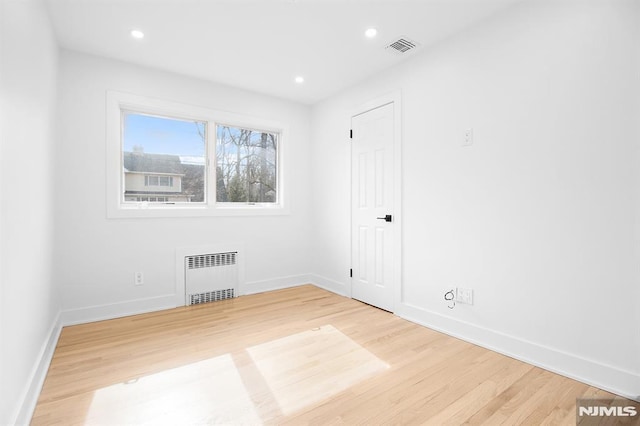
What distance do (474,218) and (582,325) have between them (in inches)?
38.0

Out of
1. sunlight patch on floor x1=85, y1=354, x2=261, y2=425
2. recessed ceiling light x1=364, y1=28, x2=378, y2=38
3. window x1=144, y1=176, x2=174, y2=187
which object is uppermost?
recessed ceiling light x1=364, y1=28, x2=378, y2=38

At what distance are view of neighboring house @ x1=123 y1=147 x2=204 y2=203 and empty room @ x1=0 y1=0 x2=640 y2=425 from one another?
23 millimetres

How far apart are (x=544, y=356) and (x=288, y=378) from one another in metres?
1.75

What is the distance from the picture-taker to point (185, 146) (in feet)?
11.9

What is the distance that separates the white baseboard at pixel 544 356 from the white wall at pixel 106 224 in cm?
228

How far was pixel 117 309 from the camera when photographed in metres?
3.09

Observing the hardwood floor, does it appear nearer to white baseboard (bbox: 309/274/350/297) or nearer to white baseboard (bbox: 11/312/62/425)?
white baseboard (bbox: 11/312/62/425)

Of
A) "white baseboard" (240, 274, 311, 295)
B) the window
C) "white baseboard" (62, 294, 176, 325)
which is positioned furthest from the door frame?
the window

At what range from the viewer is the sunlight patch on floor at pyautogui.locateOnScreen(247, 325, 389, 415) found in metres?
1.83

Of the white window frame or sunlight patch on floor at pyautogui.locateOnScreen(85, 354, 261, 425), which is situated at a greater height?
the white window frame

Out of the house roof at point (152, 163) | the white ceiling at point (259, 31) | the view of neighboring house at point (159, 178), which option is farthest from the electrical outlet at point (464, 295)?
the house roof at point (152, 163)

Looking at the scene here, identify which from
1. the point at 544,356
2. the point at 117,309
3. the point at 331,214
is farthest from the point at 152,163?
the point at 544,356

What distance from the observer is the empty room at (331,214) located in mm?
1762

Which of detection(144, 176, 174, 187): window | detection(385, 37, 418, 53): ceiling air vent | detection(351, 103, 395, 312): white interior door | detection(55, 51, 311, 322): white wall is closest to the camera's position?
detection(385, 37, 418, 53): ceiling air vent
